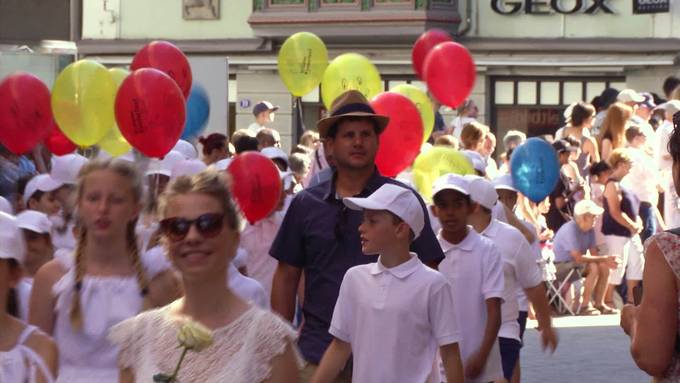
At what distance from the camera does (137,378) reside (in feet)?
15.5

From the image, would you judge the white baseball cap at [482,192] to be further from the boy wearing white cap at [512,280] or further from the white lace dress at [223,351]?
the white lace dress at [223,351]

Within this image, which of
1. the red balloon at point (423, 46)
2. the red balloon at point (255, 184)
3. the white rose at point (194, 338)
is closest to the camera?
the white rose at point (194, 338)

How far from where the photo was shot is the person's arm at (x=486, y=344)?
859 centimetres

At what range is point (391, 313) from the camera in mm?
7094

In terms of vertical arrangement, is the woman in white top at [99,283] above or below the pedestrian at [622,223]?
above

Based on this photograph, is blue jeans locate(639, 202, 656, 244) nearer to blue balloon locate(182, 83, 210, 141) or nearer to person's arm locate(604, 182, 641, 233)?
person's arm locate(604, 182, 641, 233)

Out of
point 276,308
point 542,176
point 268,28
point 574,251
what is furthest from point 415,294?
point 268,28

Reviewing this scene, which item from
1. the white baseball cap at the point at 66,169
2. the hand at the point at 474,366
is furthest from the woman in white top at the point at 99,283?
the white baseball cap at the point at 66,169

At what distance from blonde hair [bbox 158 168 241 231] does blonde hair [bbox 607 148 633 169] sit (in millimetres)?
14840

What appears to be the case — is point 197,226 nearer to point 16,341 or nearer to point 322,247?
point 16,341

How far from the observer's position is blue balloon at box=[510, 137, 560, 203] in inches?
629

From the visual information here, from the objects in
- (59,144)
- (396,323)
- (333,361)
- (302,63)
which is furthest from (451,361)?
(302,63)

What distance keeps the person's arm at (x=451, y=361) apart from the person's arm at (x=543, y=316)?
273 centimetres

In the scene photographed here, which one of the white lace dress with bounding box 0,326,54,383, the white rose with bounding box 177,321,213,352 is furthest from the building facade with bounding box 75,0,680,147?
the white rose with bounding box 177,321,213,352
